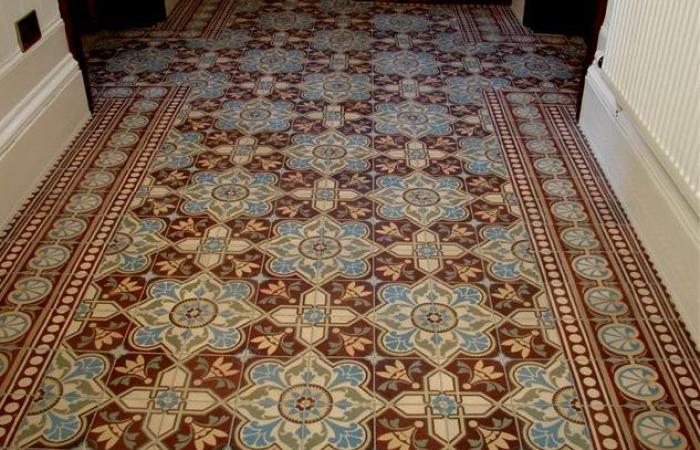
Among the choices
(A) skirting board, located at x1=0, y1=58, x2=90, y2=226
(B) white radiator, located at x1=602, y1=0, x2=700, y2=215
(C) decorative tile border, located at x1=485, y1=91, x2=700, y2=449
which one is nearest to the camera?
(C) decorative tile border, located at x1=485, y1=91, x2=700, y2=449

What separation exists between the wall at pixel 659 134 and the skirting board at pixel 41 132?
1919 millimetres

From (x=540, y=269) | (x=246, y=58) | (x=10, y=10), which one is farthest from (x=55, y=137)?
(x=540, y=269)

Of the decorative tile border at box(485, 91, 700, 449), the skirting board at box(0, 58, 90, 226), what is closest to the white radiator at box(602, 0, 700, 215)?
the decorative tile border at box(485, 91, 700, 449)

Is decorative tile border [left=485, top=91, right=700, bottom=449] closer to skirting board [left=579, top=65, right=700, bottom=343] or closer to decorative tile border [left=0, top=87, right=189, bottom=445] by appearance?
skirting board [left=579, top=65, right=700, bottom=343]

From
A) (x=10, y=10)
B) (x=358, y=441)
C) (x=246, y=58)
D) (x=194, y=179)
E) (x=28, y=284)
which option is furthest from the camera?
(x=246, y=58)

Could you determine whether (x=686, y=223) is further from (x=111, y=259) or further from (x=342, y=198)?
(x=111, y=259)

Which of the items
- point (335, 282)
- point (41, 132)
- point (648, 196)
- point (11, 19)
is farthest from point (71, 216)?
point (648, 196)

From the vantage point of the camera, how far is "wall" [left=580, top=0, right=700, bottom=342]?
200 centimetres

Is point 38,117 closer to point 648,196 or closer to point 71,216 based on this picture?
point 71,216

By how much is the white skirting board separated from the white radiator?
6.30 feet

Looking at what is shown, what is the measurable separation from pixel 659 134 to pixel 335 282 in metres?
0.99

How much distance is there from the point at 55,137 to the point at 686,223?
6.90 feet

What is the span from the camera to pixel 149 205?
257 cm

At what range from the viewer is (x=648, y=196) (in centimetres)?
234
